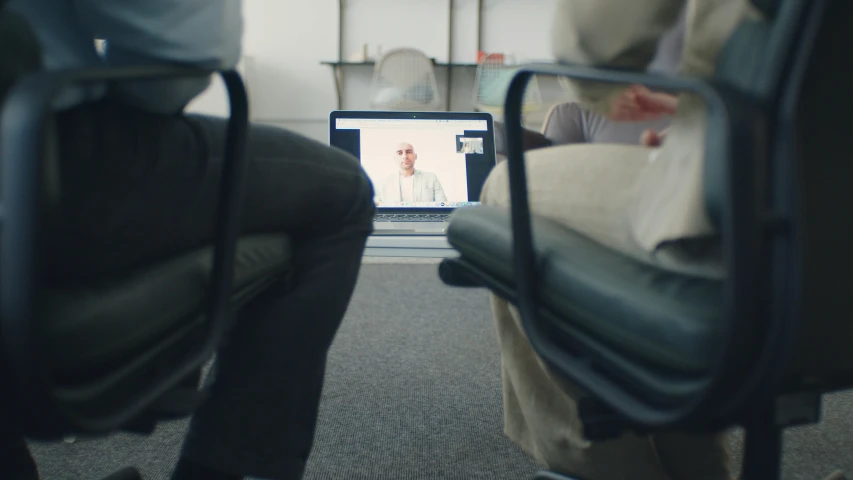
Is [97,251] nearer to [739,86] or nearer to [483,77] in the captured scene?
[739,86]

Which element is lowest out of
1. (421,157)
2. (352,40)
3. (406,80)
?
(421,157)

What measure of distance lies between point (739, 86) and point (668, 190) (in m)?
0.10

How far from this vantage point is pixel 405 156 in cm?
202

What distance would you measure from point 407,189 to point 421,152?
137 mm

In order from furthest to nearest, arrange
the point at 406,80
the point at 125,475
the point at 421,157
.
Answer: the point at 406,80 < the point at 421,157 < the point at 125,475

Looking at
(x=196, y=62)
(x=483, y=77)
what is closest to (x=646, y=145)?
(x=196, y=62)

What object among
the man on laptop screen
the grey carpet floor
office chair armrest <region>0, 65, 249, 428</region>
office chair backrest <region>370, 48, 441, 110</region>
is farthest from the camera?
office chair backrest <region>370, 48, 441, 110</region>

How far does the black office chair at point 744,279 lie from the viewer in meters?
0.35

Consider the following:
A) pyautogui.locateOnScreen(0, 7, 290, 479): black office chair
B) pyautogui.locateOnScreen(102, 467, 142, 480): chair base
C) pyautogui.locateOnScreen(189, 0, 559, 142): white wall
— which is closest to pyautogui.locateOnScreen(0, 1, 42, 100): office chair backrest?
pyautogui.locateOnScreen(0, 7, 290, 479): black office chair

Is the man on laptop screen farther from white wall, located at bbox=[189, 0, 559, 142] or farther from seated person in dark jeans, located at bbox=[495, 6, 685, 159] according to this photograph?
white wall, located at bbox=[189, 0, 559, 142]

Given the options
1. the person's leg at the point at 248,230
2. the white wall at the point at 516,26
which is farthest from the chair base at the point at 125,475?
the white wall at the point at 516,26

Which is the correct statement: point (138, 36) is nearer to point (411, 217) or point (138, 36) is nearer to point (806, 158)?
point (806, 158)

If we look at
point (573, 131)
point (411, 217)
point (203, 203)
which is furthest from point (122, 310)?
point (573, 131)

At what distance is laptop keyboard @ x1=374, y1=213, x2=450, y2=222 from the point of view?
1847 millimetres
